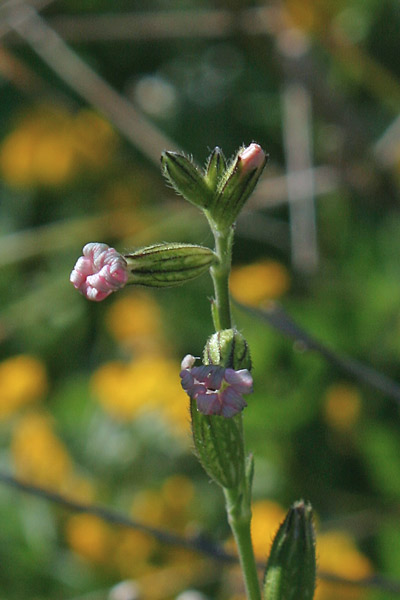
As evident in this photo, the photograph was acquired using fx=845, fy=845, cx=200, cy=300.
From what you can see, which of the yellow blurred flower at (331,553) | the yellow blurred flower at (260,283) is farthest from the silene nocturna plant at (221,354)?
the yellow blurred flower at (260,283)

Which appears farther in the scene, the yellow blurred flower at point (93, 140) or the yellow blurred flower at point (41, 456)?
the yellow blurred flower at point (93, 140)

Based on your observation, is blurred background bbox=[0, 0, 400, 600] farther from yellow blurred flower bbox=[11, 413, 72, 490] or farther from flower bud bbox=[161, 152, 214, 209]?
flower bud bbox=[161, 152, 214, 209]

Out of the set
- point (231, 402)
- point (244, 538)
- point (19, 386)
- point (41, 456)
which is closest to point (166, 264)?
point (231, 402)

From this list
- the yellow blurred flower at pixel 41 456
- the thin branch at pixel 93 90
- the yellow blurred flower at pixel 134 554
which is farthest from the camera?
the thin branch at pixel 93 90

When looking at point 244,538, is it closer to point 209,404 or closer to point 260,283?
point 209,404

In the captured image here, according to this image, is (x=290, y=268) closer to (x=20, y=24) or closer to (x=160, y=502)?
(x=160, y=502)

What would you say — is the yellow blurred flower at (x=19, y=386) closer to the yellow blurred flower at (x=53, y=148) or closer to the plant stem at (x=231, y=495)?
the yellow blurred flower at (x=53, y=148)
